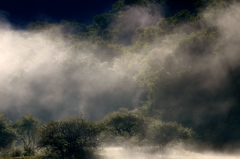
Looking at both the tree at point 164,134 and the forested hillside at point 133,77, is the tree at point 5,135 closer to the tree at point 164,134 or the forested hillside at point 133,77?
the forested hillside at point 133,77

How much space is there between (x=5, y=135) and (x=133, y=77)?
110 feet

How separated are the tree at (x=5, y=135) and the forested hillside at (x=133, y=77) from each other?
1.37ft

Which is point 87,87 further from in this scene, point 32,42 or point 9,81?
point 32,42

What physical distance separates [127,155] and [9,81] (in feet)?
237

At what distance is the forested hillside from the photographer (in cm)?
3866

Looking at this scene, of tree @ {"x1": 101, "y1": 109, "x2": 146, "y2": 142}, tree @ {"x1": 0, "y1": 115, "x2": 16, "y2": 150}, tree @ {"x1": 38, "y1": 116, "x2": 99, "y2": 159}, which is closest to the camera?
tree @ {"x1": 38, "y1": 116, "x2": 99, "y2": 159}

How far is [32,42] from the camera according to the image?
102m

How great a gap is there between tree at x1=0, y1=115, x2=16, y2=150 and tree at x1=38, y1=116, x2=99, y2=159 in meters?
18.8

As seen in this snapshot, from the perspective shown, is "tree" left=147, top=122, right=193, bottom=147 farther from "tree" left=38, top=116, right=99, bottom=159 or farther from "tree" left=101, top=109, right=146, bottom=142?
"tree" left=38, top=116, right=99, bottom=159

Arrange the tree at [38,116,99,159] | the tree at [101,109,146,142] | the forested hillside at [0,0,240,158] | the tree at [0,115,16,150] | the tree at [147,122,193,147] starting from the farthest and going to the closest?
the tree at [0,115,16,150]
the forested hillside at [0,0,240,158]
the tree at [101,109,146,142]
the tree at [147,122,193,147]
the tree at [38,116,99,159]

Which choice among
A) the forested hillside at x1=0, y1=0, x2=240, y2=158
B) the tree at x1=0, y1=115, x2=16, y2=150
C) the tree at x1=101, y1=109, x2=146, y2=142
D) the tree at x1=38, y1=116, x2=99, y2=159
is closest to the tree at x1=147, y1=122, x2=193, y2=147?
the forested hillside at x1=0, y1=0, x2=240, y2=158

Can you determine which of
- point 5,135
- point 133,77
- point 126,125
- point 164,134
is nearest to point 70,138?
point 164,134

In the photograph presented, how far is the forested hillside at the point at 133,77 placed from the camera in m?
38.7

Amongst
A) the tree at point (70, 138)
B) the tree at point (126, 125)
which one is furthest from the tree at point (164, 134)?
the tree at point (70, 138)
